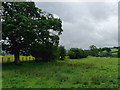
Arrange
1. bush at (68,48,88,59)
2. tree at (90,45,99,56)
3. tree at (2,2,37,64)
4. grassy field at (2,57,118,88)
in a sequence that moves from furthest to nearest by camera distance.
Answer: tree at (90,45,99,56)
bush at (68,48,88,59)
tree at (2,2,37,64)
grassy field at (2,57,118,88)

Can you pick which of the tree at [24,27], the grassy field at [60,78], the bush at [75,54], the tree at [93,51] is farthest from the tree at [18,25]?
the tree at [93,51]

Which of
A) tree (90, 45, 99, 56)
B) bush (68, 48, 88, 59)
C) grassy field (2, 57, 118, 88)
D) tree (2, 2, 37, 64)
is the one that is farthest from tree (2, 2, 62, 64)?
tree (90, 45, 99, 56)

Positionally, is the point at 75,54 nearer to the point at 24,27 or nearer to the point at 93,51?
the point at 24,27

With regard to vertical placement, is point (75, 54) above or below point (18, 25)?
below

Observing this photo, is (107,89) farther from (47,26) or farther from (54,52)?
(54,52)

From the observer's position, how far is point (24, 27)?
54.4ft

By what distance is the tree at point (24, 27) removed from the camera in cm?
1670

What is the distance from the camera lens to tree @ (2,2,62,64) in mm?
16703

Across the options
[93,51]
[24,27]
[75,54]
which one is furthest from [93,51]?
[24,27]

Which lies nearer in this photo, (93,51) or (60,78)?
(60,78)

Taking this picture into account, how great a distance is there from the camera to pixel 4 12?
2059cm

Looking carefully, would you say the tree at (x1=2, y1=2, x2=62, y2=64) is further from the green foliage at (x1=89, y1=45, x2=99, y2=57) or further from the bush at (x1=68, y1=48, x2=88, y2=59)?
the green foliage at (x1=89, y1=45, x2=99, y2=57)

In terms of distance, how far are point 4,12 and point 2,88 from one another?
1712cm

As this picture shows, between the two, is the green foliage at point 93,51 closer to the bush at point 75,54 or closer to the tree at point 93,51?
the tree at point 93,51
